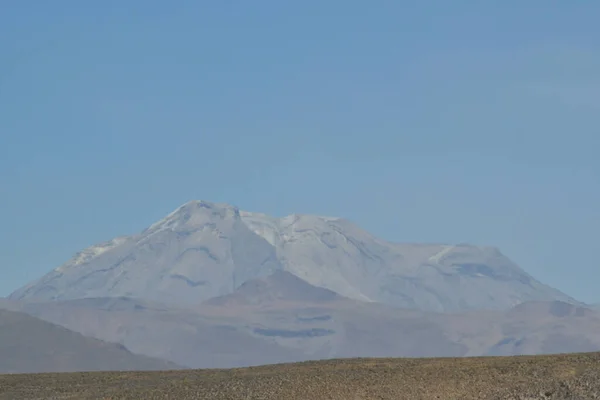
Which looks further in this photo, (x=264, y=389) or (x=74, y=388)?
(x=74, y=388)

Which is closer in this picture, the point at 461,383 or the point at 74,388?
the point at 461,383

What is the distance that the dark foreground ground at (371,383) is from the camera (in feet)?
241

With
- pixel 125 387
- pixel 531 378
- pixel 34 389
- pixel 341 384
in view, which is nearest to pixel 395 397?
pixel 341 384

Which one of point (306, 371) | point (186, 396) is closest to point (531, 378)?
point (306, 371)

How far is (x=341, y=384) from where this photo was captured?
76062 millimetres

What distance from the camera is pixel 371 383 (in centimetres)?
7625

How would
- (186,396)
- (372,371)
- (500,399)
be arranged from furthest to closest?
(372,371)
(186,396)
(500,399)

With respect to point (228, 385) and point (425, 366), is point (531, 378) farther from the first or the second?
point (228, 385)

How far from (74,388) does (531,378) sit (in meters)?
31.5

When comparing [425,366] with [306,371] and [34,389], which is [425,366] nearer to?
[306,371]

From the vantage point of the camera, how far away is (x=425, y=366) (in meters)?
82.2

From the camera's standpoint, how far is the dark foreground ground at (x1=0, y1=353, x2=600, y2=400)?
2886 inches

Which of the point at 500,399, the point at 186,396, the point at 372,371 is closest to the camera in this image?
the point at 500,399

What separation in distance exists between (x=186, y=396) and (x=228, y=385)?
4.49 m
